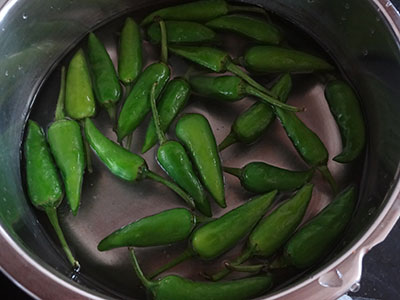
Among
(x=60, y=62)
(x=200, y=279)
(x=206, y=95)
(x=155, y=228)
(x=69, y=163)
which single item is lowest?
(x=200, y=279)

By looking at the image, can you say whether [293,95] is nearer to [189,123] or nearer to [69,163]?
[189,123]

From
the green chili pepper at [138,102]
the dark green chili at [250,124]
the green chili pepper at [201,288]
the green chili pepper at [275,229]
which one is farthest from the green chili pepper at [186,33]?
the green chili pepper at [201,288]

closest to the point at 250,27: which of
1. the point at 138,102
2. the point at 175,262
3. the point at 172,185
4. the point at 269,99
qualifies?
the point at 269,99

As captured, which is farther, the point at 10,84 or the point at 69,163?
the point at 10,84

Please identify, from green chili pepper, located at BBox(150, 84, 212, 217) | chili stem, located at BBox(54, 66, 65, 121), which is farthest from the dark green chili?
chili stem, located at BBox(54, 66, 65, 121)

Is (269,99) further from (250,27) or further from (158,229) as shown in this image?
(158,229)

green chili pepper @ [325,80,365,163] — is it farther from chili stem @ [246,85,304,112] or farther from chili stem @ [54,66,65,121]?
chili stem @ [54,66,65,121]

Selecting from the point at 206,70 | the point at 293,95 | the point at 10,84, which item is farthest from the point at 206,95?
the point at 10,84

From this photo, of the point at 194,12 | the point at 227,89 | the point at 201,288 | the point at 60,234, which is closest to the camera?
the point at 201,288
